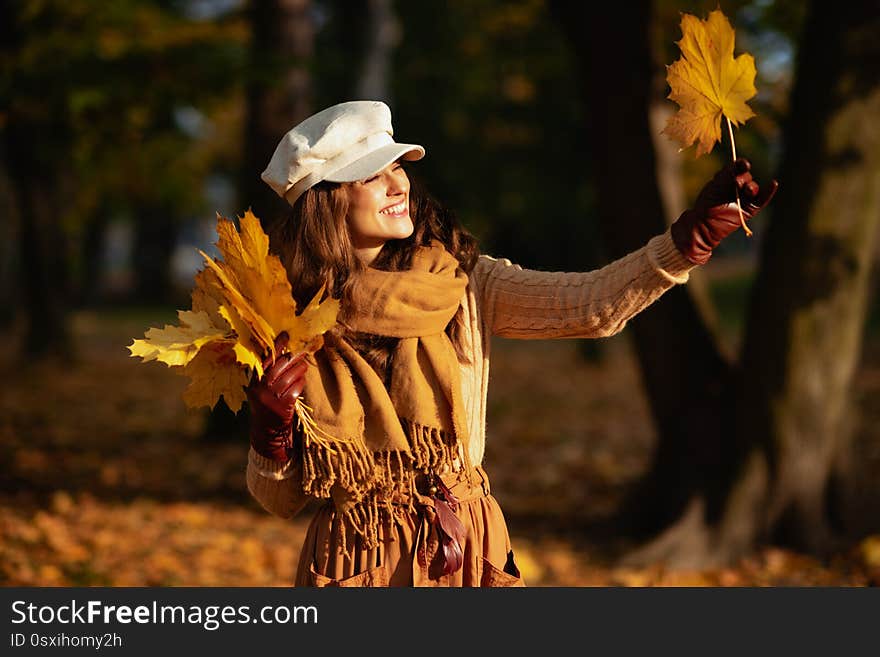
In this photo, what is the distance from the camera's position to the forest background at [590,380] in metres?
5.53

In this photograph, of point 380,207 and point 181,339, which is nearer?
point 181,339

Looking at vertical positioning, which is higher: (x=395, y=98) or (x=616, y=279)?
(x=395, y=98)

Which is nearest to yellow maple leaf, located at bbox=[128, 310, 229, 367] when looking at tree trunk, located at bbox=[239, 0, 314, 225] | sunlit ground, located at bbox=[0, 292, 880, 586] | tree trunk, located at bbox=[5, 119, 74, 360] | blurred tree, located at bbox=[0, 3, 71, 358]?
sunlit ground, located at bbox=[0, 292, 880, 586]

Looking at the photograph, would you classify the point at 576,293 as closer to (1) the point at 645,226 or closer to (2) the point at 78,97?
(1) the point at 645,226

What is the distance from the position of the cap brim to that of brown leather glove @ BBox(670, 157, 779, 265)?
63 centimetres

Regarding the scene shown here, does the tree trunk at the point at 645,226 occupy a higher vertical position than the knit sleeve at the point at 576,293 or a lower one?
higher

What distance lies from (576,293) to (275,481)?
807 mm

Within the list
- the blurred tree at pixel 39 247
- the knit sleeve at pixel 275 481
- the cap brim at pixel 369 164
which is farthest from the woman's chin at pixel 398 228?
the blurred tree at pixel 39 247

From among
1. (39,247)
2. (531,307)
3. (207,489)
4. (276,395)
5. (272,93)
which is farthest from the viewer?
(39,247)

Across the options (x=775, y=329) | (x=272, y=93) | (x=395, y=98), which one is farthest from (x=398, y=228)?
(x=395, y=98)

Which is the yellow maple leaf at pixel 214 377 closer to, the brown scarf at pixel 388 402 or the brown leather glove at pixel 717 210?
the brown scarf at pixel 388 402

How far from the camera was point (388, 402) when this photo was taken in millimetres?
2486

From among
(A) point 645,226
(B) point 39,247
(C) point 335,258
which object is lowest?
(C) point 335,258

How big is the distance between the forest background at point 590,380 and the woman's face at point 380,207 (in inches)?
10.8
